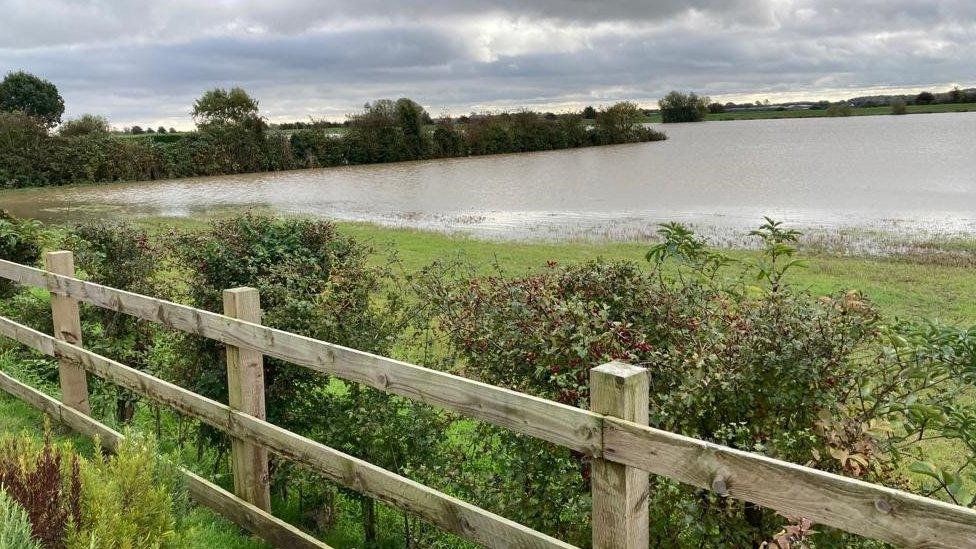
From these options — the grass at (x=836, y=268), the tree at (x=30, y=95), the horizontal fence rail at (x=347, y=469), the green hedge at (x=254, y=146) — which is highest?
the tree at (x=30, y=95)

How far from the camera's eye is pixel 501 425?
3043mm

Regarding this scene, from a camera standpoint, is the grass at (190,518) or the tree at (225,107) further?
the tree at (225,107)

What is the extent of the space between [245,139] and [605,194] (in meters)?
36.9

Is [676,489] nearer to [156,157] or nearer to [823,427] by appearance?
[823,427]

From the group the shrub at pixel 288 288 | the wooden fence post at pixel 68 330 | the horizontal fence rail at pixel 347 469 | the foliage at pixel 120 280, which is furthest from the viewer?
the foliage at pixel 120 280

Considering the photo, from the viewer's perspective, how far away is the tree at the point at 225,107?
65312mm

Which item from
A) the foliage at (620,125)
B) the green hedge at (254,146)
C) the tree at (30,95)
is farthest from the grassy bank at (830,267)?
the tree at (30,95)

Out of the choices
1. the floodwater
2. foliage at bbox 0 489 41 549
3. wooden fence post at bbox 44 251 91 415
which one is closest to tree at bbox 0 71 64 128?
the floodwater

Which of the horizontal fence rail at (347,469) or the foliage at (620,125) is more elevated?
the foliage at (620,125)

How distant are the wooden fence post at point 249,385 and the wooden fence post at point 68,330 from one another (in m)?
2.29

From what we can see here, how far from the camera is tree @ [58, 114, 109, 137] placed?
57.0 m

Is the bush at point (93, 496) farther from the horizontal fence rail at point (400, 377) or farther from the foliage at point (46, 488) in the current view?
the horizontal fence rail at point (400, 377)

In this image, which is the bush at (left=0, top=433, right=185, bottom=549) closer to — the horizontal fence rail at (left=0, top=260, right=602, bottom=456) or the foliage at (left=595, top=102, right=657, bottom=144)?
the horizontal fence rail at (left=0, top=260, right=602, bottom=456)

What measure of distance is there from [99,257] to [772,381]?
20.0 feet
